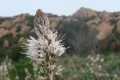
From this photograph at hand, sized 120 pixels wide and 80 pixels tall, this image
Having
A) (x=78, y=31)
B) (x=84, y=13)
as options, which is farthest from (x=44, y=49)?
(x=84, y=13)

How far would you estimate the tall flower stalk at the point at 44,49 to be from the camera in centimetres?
158

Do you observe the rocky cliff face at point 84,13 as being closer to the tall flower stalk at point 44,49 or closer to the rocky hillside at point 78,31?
the rocky hillside at point 78,31

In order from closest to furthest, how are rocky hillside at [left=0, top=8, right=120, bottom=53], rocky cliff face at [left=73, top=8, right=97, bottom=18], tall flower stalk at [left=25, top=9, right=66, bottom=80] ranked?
tall flower stalk at [left=25, top=9, right=66, bottom=80] → rocky hillside at [left=0, top=8, right=120, bottom=53] → rocky cliff face at [left=73, top=8, right=97, bottom=18]

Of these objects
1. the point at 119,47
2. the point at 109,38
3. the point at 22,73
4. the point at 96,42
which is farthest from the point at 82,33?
the point at 22,73

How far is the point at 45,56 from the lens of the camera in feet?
5.19

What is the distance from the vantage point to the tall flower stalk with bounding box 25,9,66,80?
5.20ft

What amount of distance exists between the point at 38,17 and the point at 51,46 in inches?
10.1

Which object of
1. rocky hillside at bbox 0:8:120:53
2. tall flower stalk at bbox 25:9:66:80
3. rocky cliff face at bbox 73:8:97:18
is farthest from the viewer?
rocky cliff face at bbox 73:8:97:18

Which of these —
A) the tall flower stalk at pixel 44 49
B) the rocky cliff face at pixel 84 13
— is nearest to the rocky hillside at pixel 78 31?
the rocky cliff face at pixel 84 13

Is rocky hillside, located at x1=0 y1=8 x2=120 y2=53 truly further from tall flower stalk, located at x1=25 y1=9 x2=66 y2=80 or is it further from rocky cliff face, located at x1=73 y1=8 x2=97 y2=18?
tall flower stalk, located at x1=25 y1=9 x2=66 y2=80

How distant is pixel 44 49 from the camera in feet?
5.27

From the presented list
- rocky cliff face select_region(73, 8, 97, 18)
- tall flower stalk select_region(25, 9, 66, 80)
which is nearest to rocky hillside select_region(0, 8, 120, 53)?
rocky cliff face select_region(73, 8, 97, 18)

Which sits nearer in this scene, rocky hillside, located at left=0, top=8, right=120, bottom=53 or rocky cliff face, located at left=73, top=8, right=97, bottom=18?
rocky hillside, located at left=0, top=8, right=120, bottom=53

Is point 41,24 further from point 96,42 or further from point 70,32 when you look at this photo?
point 70,32
